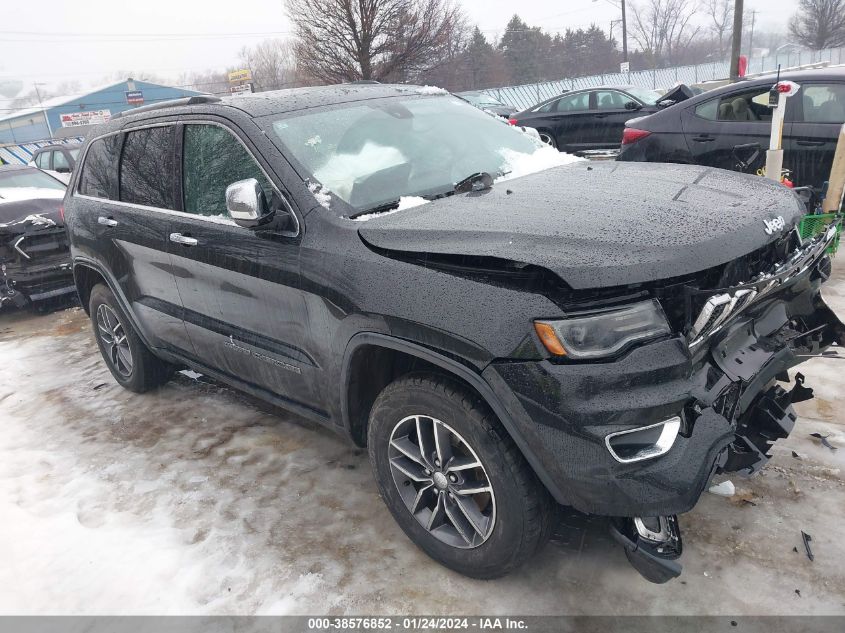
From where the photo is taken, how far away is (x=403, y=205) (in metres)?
2.87

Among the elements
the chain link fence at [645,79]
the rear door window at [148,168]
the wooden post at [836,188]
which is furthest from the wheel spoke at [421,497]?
the chain link fence at [645,79]

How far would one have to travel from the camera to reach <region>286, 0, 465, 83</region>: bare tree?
18.5 m

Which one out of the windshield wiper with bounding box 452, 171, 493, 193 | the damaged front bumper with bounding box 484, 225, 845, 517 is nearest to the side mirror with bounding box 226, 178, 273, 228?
the windshield wiper with bounding box 452, 171, 493, 193

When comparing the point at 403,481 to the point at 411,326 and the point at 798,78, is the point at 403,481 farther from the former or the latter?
the point at 798,78

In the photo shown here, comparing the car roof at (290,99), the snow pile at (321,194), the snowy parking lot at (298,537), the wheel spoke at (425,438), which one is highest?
the car roof at (290,99)

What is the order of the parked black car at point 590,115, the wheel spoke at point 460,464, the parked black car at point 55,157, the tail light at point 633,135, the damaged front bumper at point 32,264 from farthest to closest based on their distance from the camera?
the parked black car at point 55,157 → the parked black car at point 590,115 → the tail light at point 633,135 → the damaged front bumper at point 32,264 → the wheel spoke at point 460,464

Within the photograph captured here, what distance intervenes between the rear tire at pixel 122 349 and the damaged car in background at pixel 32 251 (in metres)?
2.80

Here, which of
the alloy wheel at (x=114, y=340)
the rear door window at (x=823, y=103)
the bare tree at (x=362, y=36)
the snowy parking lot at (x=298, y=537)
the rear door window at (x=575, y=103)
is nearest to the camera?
the snowy parking lot at (x=298, y=537)

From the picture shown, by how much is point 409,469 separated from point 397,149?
1.58 m

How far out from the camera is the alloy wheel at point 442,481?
8.10 ft

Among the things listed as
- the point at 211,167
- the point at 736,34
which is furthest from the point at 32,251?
the point at 736,34

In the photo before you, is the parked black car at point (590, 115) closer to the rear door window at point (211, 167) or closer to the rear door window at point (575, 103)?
the rear door window at point (575, 103)

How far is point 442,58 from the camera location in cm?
2222

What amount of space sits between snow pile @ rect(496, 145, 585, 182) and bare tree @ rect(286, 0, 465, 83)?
53.0 feet
